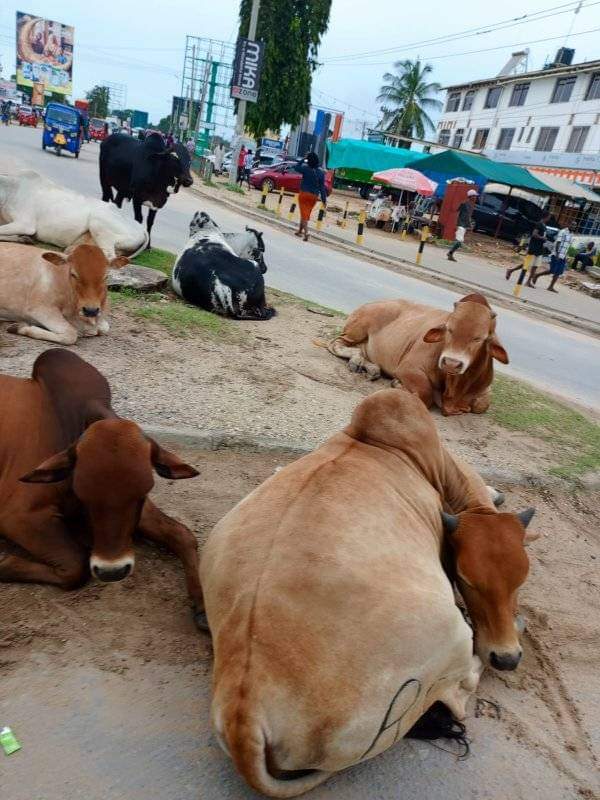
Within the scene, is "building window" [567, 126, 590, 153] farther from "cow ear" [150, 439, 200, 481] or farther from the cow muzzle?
the cow muzzle

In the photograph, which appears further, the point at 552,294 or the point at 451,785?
the point at 552,294

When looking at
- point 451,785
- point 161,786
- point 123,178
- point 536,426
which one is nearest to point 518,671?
point 451,785

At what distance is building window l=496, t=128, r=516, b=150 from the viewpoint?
41.8 m

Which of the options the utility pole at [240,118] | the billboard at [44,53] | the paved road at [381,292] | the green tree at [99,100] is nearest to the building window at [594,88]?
the utility pole at [240,118]

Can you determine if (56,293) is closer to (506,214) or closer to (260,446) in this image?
(260,446)

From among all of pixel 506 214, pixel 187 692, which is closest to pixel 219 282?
pixel 187 692

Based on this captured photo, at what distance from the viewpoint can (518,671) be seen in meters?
3.03

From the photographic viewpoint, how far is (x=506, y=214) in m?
30.4

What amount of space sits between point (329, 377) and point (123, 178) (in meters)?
6.13

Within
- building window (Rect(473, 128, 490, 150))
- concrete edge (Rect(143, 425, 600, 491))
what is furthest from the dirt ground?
building window (Rect(473, 128, 490, 150))

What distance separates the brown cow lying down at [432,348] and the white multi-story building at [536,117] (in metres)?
29.7

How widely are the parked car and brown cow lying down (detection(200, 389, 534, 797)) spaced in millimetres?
29919

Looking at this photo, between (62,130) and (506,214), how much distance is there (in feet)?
65.5

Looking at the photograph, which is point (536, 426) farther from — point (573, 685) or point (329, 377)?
point (573, 685)
